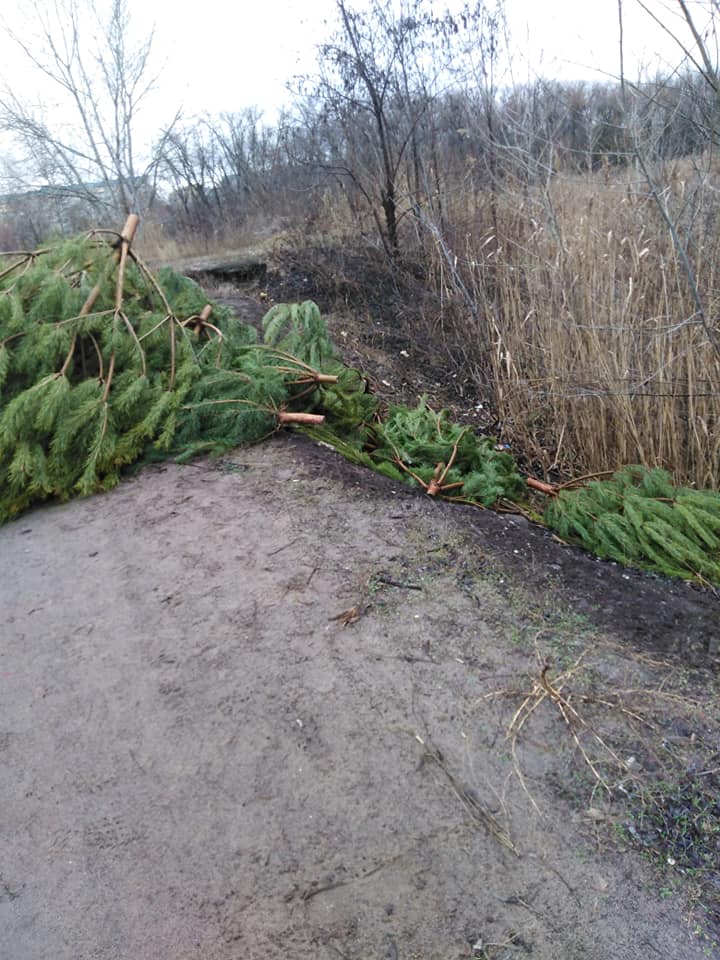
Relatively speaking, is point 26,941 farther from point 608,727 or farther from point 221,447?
point 221,447

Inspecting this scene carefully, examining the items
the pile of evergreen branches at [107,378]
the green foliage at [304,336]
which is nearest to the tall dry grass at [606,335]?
the green foliage at [304,336]

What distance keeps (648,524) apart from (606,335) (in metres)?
1.59

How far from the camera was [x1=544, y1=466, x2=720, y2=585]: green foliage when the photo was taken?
10.7 ft

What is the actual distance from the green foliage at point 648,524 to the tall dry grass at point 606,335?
0.68 m

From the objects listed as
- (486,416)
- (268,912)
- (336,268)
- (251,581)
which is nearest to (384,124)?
(336,268)

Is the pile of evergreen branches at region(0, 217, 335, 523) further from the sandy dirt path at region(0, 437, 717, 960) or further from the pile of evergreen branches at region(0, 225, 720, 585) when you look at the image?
the sandy dirt path at region(0, 437, 717, 960)

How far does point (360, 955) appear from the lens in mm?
1746

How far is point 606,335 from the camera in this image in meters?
4.54

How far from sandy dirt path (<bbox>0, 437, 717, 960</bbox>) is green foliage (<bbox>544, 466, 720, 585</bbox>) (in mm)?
199

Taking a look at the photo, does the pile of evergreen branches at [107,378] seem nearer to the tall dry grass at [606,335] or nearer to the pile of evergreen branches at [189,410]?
the pile of evergreen branches at [189,410]

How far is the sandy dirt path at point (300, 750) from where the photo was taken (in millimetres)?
1810

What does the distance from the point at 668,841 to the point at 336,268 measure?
7003 mm

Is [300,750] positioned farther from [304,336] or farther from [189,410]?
[304,336]

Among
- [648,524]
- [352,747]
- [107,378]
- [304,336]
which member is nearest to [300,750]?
[352,747]
